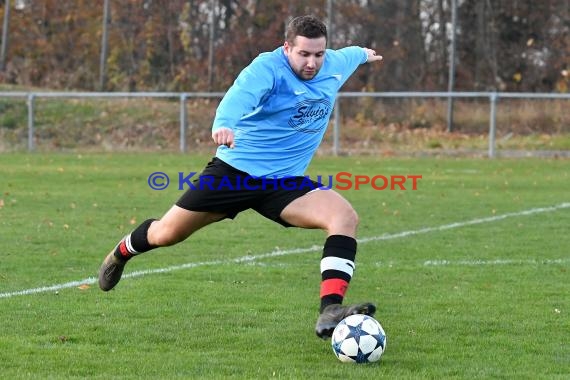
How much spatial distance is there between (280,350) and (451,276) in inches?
129

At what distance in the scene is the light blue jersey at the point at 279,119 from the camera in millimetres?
6816

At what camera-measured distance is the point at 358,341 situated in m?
5.91

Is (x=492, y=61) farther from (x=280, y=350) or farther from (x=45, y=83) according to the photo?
(x=280, y=350)

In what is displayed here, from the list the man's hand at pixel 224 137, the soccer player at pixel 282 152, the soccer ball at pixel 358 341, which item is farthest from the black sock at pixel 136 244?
the soccer ball at pixel 358 341

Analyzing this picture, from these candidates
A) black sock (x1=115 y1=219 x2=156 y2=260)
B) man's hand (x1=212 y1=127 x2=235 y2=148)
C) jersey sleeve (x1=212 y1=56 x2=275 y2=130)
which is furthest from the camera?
black sock (x1=115 y1=219 x2=156 y2=260)

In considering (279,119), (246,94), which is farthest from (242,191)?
(246,94)

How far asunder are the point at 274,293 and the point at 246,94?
214 cm

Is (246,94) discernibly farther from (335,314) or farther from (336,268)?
(335,314)

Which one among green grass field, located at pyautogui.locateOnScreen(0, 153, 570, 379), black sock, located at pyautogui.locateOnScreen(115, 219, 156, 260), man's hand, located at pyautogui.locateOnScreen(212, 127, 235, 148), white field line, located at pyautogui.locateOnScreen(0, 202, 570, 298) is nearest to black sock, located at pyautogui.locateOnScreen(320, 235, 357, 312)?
green grass field, located at pyautogui.locateOnScreen(0, 153, 570, 379)

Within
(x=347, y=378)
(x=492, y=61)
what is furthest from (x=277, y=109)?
(x=492, y=61)

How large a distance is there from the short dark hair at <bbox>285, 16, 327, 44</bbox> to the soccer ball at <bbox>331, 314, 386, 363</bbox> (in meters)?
1.75

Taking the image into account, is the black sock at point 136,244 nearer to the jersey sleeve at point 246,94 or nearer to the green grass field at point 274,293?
the green grass field at point 274,293

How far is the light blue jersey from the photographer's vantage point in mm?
6816

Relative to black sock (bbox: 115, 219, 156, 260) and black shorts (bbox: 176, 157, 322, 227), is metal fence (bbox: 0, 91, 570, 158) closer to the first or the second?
black sock (bbox: 115, 219, 156, 260)
